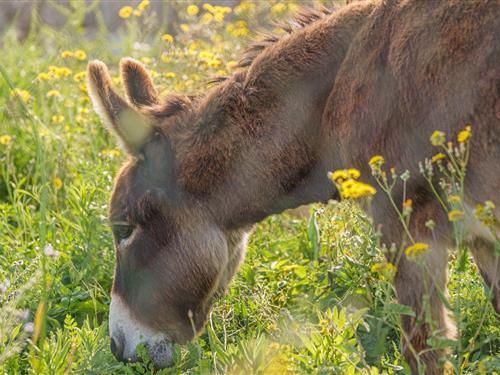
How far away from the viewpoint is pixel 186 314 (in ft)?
12.5

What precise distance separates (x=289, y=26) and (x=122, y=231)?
3.52 feet

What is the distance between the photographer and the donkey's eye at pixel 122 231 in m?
3.78

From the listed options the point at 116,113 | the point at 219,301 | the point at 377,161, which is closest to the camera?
the point at 377,161

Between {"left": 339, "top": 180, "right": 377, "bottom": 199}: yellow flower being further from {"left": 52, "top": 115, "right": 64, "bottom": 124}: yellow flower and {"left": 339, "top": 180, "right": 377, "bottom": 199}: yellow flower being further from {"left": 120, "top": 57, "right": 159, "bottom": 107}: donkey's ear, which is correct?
{"left": 52, "top": 115, "right": 64, "bottom": 124}: yellow flower

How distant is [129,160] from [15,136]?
2381 mm

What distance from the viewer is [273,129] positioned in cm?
354

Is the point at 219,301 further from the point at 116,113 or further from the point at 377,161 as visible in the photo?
the point at 377,161

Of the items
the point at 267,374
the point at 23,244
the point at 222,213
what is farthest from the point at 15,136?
the point at 267,374

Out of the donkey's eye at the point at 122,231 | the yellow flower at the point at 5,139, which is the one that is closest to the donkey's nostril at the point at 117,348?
the donkey's eye at the point at 122,231

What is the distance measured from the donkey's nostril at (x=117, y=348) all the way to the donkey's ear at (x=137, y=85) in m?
1.00

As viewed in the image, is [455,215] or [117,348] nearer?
[455,215]

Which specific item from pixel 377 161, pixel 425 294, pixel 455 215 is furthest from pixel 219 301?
pixel 455 215

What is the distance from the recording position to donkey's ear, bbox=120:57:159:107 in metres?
3.94

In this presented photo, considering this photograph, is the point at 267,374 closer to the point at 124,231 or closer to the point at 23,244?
the point at 124,231
